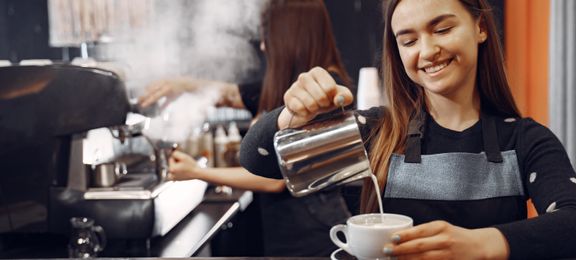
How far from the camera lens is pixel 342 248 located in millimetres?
1063

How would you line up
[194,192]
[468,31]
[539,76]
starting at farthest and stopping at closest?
[539,76]
[194,192]
[468,31]

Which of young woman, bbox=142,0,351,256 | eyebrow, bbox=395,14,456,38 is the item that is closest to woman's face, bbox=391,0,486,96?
eyebrow, bbox=395,14,456,38

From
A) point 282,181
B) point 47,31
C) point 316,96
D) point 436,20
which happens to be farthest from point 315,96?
point 47,31

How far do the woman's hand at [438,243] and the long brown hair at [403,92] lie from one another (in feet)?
1.11

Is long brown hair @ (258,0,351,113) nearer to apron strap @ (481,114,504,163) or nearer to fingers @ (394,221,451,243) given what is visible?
apron strap @ (481,114,504,163)

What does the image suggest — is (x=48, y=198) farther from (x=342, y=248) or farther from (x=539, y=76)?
(x=539, y=76)

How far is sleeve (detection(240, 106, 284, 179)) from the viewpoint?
1.33 m

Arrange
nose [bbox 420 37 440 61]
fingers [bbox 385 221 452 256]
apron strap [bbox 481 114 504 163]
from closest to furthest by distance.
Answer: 1. fingers [bbox 385 221 452 256]
2. nose [bbox 420 37 440 61]
3. apron strap [bbox 481 114 504 163]

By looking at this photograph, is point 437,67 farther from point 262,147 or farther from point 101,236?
point 101,236

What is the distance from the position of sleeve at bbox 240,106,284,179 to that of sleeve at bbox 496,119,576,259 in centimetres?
46

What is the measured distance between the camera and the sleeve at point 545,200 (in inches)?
44.1

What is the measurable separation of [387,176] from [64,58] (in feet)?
11.0

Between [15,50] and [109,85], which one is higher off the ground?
[109,85]

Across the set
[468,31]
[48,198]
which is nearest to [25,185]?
[48,198]
